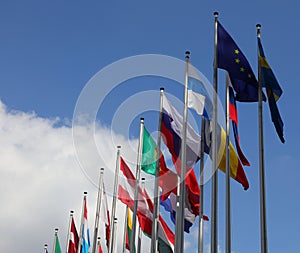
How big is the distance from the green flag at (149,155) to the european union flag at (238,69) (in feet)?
18.5

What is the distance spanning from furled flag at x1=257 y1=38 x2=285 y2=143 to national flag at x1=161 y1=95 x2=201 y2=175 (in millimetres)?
3600

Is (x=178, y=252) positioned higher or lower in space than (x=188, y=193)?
lower

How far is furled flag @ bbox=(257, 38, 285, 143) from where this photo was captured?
52.4 feet

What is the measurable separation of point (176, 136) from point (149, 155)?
8.10ft

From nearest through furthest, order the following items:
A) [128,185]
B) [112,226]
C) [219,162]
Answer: [219,162] < [128,185] < [112,226]

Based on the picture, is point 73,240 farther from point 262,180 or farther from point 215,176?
point 262,180

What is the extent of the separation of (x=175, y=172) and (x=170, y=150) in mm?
1573

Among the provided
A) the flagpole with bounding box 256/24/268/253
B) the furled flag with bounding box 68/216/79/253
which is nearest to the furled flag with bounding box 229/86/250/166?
the flagpole with bounding box 256/24/268/253

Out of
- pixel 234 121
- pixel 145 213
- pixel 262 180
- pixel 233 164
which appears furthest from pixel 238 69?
pixel 145 213

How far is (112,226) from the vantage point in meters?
25.7

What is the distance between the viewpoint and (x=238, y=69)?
55.6ft

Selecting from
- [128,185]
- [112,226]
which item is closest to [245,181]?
[128,185]

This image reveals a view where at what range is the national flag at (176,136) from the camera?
19266 mm

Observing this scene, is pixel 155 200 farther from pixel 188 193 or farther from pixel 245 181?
pixel 245 181
